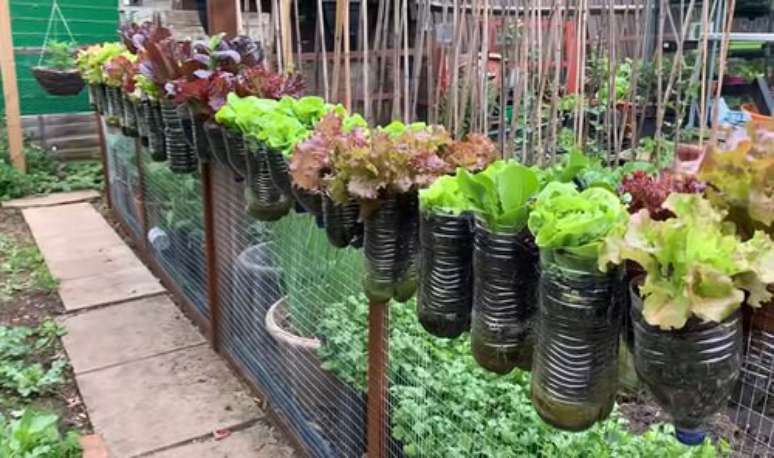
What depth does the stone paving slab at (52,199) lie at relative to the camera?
18.7 ft

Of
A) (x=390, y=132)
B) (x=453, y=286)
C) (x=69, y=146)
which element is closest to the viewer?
(x=453, y=286)

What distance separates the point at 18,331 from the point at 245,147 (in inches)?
76.7

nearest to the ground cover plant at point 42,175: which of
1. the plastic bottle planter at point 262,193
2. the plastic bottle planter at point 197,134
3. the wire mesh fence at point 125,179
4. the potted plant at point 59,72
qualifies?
the potted plant at point 59,72

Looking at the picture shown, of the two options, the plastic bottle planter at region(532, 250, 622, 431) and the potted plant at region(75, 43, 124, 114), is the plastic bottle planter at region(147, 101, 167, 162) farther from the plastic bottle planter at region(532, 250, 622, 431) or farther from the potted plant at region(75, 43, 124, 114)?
the plastic bottle planter at region(532, 250, 622, 431)

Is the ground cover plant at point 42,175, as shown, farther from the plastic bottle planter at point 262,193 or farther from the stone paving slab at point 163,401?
the plastic bottle planter at point 262,193

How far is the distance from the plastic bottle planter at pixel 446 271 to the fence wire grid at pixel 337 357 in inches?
18.5

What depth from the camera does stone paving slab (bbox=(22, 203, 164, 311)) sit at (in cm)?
397

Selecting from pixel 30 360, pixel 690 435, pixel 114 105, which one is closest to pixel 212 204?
pixel 30 360

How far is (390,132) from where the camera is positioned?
1720 mm

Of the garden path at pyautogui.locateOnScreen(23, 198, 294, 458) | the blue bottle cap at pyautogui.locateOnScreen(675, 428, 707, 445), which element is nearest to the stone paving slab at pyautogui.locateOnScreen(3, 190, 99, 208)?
the garden path at pyautogui.locateOnScreen(23, 198, 294, 458)

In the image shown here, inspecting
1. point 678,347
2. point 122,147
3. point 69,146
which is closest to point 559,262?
point 678,347

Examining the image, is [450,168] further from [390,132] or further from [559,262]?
[559,262]

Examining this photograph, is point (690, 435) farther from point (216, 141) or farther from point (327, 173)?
point (216, 141)

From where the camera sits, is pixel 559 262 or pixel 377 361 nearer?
pixel 559 262
